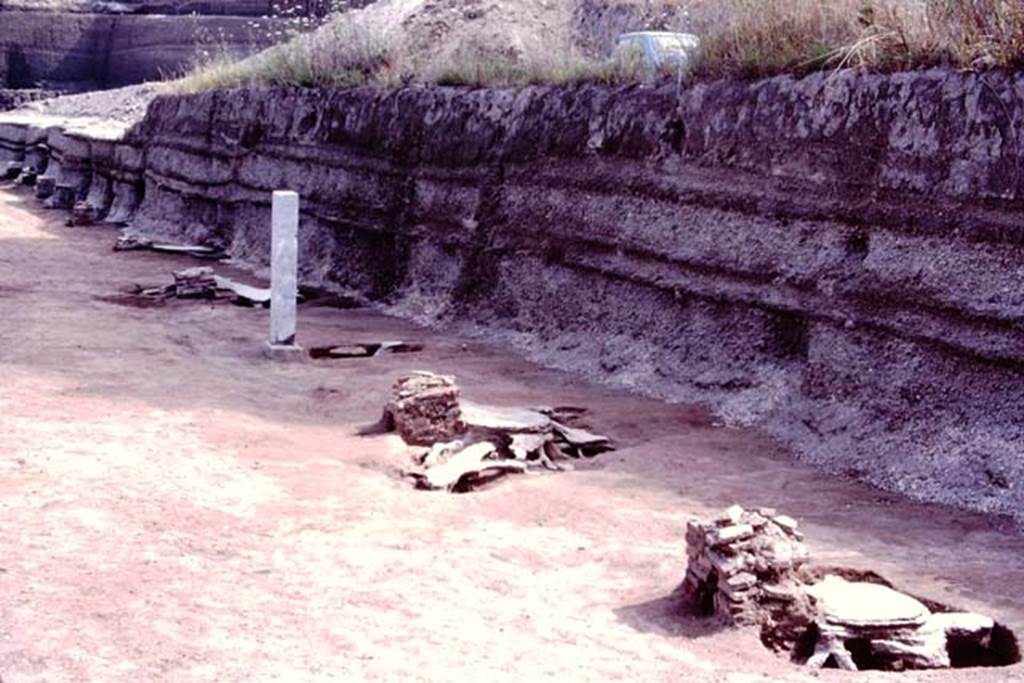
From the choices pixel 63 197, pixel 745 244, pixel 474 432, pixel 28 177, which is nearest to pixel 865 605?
pixel 474 432

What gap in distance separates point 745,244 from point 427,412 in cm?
242

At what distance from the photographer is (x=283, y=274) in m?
10.6

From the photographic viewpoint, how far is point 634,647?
4773mm

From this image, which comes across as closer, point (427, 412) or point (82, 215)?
point (427, 412)

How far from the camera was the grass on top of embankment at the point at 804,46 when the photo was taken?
25.0 ft

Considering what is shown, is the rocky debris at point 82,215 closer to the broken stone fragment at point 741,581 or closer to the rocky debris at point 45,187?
the rocky debris at point 45,187

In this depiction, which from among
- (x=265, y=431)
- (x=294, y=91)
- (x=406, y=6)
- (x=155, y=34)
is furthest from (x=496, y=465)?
(x=155, y=34)

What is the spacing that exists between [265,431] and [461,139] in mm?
5159

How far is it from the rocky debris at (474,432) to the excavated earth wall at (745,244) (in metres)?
1.18

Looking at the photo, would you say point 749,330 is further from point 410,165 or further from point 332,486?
point 410,165

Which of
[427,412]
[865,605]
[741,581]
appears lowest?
[427,412]

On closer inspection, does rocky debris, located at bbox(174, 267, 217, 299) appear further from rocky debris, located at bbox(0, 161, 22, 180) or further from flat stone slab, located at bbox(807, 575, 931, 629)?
rocky debris, located at bbox(0, 161, 22, 180)

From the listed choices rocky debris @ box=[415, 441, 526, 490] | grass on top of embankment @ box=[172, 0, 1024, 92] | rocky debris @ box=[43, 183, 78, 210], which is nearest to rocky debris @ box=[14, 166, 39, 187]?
rocky debris @ box=[43, 183, 78, 210]

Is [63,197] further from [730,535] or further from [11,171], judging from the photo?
[730,535]
